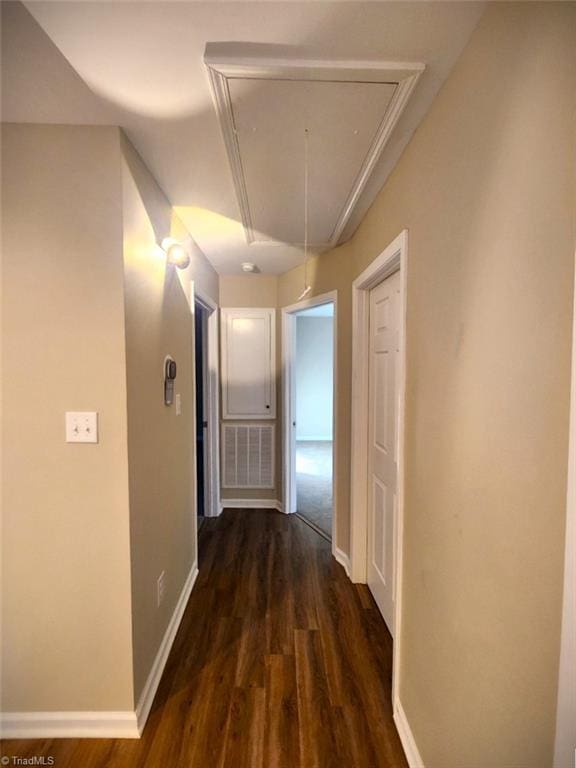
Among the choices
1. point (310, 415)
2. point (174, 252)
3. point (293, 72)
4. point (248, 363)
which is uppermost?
point (293, 72)

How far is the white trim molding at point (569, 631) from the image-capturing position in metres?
0.59

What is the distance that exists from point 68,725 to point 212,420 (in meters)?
2.23

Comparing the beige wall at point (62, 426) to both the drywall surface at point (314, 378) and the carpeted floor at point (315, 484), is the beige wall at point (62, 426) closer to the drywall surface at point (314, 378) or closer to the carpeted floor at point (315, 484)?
the carpeted floor at point (315, 484)

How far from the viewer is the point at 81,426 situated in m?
1.33

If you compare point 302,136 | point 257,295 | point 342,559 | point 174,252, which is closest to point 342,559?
point 342,559

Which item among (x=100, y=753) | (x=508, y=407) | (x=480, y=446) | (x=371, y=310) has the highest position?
(x=371, y=310)

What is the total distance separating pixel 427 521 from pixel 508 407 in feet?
1.96

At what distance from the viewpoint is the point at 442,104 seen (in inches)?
42.9

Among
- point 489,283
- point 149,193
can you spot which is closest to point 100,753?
point 489,283

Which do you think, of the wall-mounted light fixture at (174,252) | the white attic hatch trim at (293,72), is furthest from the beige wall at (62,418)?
the white attic hatch trim at (293,72)

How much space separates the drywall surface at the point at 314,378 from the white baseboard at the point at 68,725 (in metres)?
5.75

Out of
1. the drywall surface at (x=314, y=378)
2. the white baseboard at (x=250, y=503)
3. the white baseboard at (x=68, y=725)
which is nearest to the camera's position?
the white baseboard at (x=68, y=725)

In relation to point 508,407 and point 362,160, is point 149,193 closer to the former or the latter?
point 362,160

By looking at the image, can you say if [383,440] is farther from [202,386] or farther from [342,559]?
[202,386]
